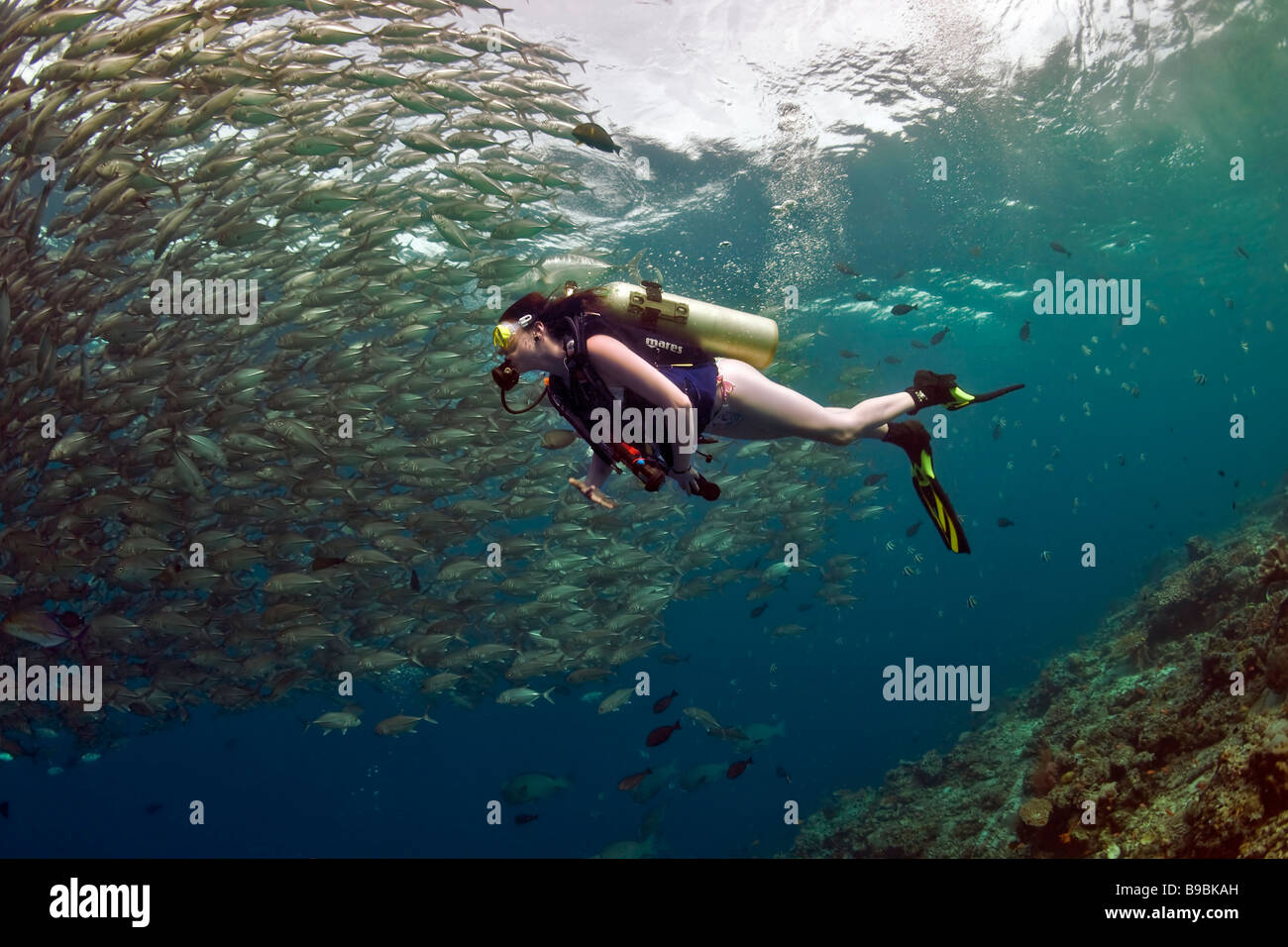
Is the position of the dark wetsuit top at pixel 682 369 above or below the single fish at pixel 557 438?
above

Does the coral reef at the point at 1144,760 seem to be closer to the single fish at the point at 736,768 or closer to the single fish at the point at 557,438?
the single fish at the point at 736,768

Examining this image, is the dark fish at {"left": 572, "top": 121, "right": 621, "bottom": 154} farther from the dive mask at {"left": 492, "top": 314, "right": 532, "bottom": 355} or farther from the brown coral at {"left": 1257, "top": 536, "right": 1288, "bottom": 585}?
the brown coral at {"left": 1257, "top": 536, "right": 1288, "bottom": 585}

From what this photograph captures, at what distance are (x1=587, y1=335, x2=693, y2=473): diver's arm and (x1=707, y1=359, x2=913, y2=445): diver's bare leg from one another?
60 centimetres

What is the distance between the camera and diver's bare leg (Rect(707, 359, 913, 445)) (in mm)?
4215

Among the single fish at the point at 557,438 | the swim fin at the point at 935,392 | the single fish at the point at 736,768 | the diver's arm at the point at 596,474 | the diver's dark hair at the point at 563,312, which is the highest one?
the diver's dark hair at the point at 563,312

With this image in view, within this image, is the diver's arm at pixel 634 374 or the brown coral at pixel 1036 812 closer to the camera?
the diver's arm at pixel 634 374

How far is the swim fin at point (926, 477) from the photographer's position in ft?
16.5

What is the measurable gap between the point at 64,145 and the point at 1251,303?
2535 inches

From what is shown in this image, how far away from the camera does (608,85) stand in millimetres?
13945

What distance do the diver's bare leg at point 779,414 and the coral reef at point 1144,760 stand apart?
2936mm

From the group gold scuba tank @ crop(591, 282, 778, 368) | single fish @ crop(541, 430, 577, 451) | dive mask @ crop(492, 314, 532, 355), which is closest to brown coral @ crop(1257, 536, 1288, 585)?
gold scuba tank @ crop(591, 282, 778, 368)

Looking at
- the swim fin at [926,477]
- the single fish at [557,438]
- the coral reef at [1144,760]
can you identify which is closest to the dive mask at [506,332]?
the single fish at [557,438]

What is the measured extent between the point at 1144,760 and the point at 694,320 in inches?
230

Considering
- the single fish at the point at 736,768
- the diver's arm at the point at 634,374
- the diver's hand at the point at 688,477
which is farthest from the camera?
the single fish at the point at 736,768
